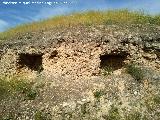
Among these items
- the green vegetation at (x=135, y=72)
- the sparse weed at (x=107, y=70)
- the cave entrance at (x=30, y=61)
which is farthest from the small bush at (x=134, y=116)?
the cave entrance at (x=30, y=61)

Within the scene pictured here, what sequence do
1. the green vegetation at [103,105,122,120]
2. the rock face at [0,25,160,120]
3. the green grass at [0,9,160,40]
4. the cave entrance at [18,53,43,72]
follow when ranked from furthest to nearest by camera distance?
the green grass at [0,9,160,40]
the cave entrance at [18,53,43,72]
the rock face at [0,25,160,120]
the green vegetation at [103,105,122,120]

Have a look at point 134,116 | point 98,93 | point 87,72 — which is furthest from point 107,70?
point 134,116

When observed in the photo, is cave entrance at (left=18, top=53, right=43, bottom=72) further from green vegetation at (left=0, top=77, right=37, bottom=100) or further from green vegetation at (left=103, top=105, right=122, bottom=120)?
green vegetation at (left=103, top=105, right=122, bottom=120)

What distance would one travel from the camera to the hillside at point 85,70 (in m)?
18.1

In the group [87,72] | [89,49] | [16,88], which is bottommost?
[16,88]

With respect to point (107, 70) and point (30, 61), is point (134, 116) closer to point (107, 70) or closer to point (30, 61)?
point (107, 70)

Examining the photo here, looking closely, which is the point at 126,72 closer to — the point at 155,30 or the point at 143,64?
the point at 143,64

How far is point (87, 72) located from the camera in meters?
19.5

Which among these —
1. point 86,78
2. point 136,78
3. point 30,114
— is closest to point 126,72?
point 136,78

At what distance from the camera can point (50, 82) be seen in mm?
19547

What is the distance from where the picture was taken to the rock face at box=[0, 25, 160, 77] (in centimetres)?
1966

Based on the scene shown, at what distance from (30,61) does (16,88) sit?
212cm

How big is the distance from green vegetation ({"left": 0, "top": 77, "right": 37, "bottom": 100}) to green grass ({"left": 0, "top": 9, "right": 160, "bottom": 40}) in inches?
132

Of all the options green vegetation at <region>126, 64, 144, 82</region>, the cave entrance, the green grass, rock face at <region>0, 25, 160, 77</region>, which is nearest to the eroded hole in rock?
rock face at <region>0, 25, 160, 77</region>
